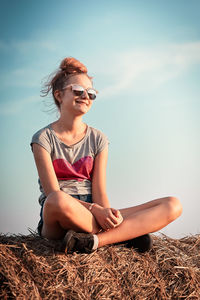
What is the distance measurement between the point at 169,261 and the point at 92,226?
2.48ft

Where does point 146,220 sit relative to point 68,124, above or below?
below

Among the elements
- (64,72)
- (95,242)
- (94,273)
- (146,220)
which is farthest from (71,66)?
(94,273)

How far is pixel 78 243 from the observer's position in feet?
9.25

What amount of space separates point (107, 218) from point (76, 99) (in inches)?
53.2

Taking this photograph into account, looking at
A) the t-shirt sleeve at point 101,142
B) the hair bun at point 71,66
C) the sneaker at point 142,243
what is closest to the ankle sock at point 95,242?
the sneaker at point 142,243

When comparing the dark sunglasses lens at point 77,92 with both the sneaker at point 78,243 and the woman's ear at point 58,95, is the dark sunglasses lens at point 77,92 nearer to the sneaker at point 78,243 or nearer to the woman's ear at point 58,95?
the woman's ear at point 58,95

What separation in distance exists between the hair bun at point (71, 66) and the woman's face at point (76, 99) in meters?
0.11

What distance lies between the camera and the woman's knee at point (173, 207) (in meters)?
3.27

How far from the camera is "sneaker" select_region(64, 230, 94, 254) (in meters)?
2.79

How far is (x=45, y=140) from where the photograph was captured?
3553 mm

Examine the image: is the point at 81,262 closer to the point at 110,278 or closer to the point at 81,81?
the point at 110,278

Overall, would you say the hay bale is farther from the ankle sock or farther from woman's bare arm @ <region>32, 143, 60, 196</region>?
woman's bare arm @ <region>32, 143, 60, 196</region>

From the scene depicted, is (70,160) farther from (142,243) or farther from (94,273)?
(94,273)

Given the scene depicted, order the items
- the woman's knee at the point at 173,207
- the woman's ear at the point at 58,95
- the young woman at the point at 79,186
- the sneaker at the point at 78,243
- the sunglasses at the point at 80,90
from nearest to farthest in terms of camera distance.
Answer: the sneaker at the point at 78,243 < the young woman at the point at 79,186 < the woman's knee at the point at 173,207 < the sunglasses at the point at 80,90 < the woman's ear at the point at 58,95
